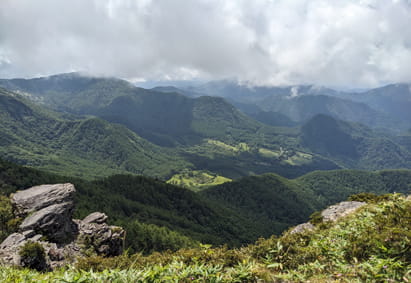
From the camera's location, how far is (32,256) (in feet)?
60.6

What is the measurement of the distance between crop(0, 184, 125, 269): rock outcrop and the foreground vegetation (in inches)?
558

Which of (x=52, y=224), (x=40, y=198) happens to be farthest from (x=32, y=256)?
(x=40, y=198)

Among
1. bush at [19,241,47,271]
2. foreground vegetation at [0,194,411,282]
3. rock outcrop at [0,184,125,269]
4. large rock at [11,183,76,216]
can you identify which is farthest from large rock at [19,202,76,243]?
foreground vegetation at [0,194,411,282]

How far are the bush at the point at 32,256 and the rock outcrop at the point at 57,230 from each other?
964 millimetres

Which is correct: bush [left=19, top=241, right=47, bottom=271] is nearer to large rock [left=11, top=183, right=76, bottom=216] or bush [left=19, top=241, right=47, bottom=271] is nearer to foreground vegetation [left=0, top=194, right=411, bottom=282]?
foreground vegetation [left=0, top=194, right=411, bottom=282]

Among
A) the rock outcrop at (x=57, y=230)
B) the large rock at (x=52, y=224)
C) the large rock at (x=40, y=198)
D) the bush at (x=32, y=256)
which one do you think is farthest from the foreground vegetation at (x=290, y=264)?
the large rock at (x=40, y=198)

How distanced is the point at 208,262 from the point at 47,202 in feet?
99.6

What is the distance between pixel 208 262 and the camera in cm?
1041

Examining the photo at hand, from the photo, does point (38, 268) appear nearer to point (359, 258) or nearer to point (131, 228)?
point (359, 258)

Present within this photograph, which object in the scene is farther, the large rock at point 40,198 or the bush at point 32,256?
the large rock at point 40,198

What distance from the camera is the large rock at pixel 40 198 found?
30297 millimetres

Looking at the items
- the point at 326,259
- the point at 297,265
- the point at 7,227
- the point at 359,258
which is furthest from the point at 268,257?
the point at 7,227

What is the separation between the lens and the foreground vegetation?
7695mm

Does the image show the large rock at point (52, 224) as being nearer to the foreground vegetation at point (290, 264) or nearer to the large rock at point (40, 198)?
the large rock at point (40, 198)
